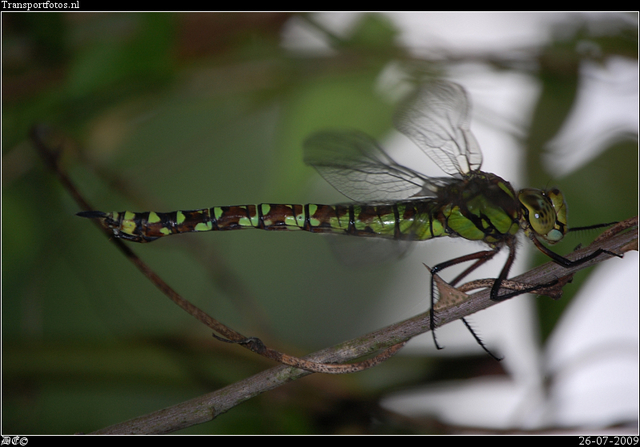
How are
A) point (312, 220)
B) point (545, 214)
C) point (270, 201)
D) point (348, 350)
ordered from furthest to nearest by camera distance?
point (270, 201) → point (312, 220) → point (545, 214) → point (348, 350)

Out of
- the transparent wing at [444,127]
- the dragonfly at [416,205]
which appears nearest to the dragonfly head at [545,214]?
the dragonfly at [416,205]

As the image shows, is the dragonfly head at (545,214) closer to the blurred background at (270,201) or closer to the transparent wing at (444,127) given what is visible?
the transparent wing at (444,127)

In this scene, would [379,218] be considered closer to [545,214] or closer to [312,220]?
[312,220]

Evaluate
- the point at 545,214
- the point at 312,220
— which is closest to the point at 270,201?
the point at 312,220

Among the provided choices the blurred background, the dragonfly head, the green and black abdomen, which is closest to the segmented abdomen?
the green and black abdomen

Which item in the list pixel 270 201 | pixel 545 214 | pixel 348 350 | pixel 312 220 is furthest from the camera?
pixel 270 201

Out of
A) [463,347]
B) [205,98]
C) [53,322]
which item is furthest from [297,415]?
[205,98]

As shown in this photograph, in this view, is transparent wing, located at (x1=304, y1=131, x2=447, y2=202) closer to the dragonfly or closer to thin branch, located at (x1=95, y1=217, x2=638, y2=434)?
the dragonfly

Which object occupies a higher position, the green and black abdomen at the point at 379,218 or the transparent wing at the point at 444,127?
the transparent wing at the point at 444,127
